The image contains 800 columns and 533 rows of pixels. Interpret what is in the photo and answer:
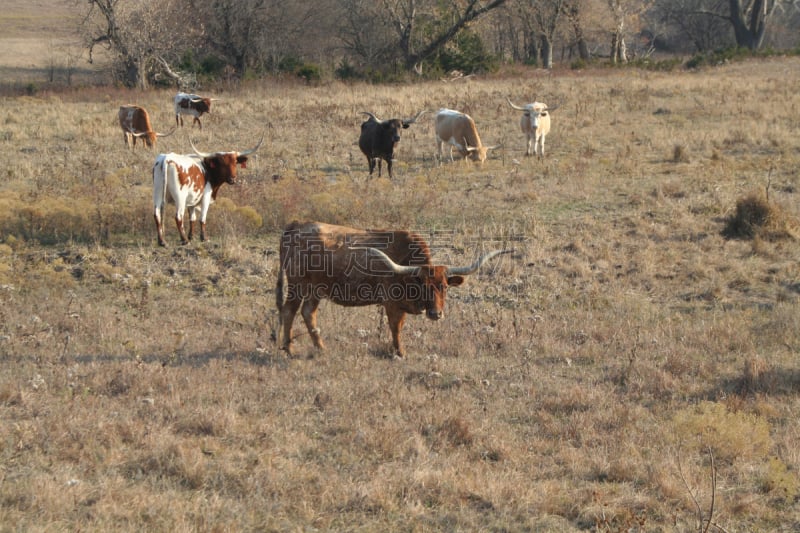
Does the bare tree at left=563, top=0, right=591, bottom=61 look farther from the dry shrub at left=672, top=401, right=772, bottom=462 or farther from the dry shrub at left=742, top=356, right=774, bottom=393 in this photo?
the dry shrub at left=672, top=401, right=772, bottom=462

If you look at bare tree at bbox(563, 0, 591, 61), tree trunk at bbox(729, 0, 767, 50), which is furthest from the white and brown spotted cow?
tree trunk at bbox(729, 0, 767, 50)

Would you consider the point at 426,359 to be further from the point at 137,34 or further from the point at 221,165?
the point at 137,34

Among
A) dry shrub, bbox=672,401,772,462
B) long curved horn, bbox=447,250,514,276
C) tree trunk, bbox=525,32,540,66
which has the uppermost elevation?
tree trunk, bbox=525,32,540,66

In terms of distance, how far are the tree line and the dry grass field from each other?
17.6m

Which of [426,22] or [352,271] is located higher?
[426,22]

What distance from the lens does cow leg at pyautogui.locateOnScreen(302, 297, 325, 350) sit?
7887 mm

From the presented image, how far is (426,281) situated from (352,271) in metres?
0.77

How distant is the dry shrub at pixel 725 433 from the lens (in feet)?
19.3

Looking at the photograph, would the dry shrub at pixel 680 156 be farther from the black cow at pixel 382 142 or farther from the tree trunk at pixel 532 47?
the tree trunk at pixel 532 47

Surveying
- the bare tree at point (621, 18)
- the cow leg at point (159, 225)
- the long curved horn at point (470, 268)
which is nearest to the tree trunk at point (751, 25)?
the bare tree at point (621, 18)

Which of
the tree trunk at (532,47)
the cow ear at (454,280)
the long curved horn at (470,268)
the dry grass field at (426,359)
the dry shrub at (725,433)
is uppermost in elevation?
the tree trunk at (532,47)

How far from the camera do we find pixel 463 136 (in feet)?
58.3

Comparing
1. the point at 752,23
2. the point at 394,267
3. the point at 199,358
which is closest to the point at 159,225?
the point at 199,358

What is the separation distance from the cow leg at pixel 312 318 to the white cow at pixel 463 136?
10213 mm
